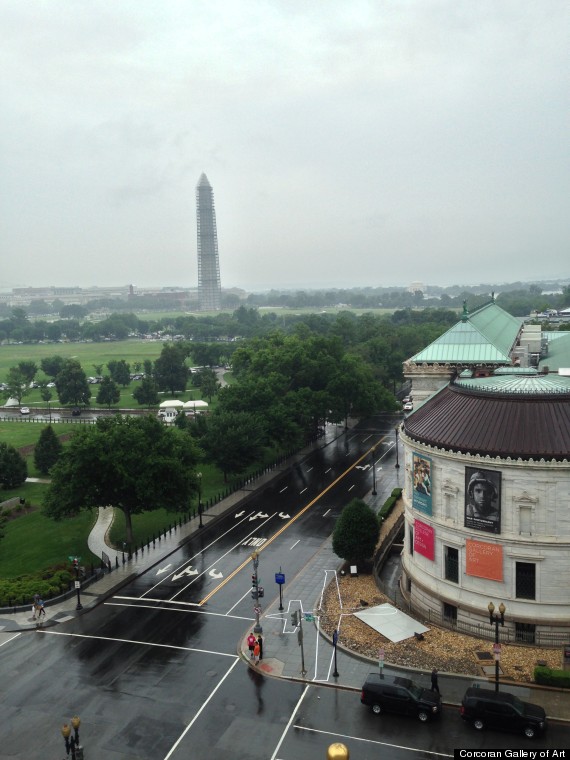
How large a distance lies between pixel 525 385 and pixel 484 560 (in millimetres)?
10746

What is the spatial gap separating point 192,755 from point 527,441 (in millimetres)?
22223

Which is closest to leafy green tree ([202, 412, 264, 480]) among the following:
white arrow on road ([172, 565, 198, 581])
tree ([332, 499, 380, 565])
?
white arrow on road ([172, 565, 198, 581])

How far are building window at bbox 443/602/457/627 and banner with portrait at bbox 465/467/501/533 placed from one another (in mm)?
5324

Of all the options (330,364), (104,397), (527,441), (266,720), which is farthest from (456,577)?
(104,397)

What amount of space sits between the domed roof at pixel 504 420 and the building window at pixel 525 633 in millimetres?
9293

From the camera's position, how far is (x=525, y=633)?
35000 millimetres

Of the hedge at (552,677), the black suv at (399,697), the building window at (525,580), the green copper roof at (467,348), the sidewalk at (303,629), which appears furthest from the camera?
the green copper roof at (467,348)

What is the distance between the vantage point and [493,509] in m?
35.2

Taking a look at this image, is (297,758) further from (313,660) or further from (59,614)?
(59,614)

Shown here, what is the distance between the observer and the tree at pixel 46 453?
7394cm

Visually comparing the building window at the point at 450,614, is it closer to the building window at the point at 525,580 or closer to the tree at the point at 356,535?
the building window at the point at 525,580

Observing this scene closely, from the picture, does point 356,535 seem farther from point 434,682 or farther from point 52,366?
point 52,366

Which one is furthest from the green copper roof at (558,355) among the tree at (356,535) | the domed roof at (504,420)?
Result: the tree at (356,535)

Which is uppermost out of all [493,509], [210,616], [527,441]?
[527,441]
